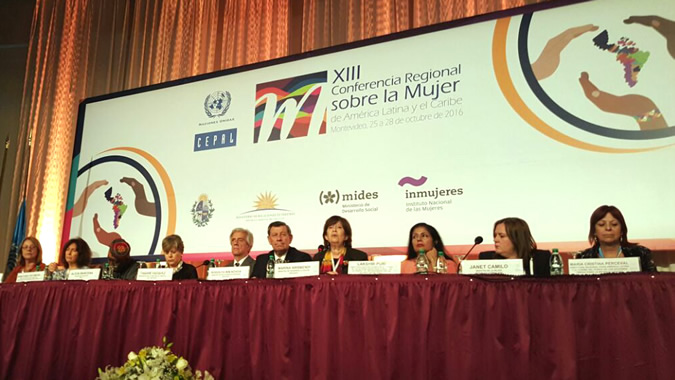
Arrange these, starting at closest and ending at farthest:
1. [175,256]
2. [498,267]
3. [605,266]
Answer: [605,266]
[498,267]
[175,256]

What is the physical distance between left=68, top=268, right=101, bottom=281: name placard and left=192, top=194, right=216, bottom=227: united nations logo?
1571mm

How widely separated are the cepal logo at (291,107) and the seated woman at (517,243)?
182 cm

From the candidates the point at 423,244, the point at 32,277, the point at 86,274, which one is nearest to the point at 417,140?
the point at 423,244

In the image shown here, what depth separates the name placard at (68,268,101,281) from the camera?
10.4 feet

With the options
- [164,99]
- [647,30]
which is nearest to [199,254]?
[164,99]

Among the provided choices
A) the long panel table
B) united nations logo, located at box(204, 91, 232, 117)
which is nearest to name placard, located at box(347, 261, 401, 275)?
the long panel table

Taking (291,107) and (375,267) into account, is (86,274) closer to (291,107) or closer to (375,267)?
(375,267)

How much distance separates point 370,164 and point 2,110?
5110mm

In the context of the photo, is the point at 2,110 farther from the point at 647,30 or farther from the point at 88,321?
the point at 647,30

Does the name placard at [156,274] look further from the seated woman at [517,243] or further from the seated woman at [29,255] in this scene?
the seated woman at [29,255]

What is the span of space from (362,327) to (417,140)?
6.33 feet

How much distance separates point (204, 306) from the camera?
2688mm

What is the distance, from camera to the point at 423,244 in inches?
140

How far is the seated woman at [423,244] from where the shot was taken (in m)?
3.56
